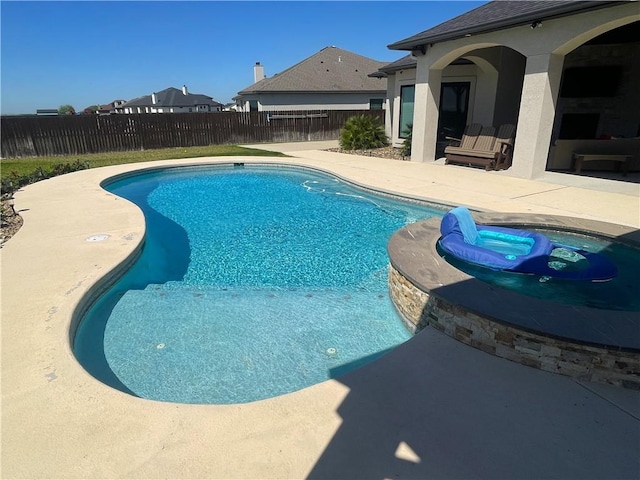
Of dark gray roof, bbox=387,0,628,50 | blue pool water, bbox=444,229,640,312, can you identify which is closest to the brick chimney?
dark gray roof, bbox=387,0,628,50

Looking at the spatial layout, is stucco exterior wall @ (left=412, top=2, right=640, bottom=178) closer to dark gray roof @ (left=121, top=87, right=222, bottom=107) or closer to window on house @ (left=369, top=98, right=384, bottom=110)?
window on house @ (left=369, top=98, right=384, bottom=110)

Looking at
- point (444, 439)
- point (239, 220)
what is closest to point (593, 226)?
point (444, 439)

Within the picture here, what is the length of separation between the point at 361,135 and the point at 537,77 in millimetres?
8831

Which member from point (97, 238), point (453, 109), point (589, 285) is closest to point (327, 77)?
point (453, 109)

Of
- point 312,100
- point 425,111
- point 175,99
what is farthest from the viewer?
point 175,99

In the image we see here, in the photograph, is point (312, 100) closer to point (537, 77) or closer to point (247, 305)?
point (537, 77)

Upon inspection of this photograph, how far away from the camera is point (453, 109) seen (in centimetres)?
1524

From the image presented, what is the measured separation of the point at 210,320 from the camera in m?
4.69

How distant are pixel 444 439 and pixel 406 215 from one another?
655cm

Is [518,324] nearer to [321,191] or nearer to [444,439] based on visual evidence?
[444,439]

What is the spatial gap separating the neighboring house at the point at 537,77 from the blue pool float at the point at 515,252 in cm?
579

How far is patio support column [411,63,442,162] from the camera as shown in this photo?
512 inches

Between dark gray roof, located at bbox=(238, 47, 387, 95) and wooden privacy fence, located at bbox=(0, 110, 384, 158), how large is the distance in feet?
19.3

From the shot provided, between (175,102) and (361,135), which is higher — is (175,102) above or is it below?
above
